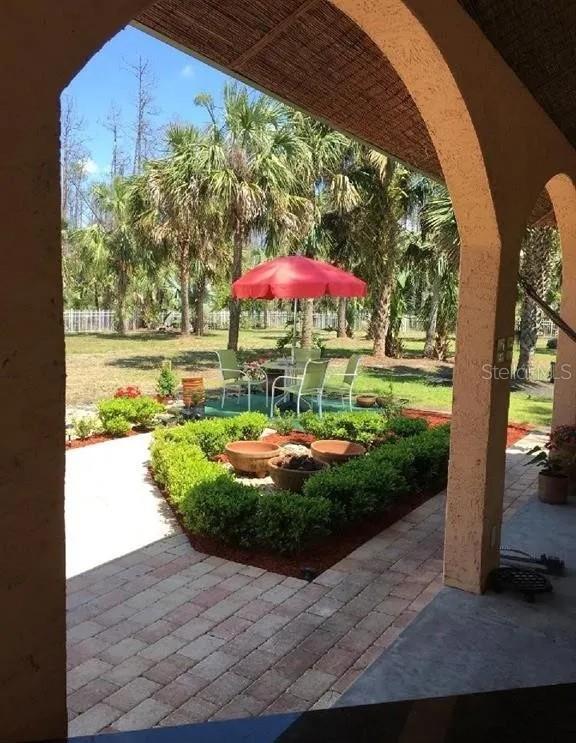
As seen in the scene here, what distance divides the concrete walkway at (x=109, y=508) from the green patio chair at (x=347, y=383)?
3.66 meters

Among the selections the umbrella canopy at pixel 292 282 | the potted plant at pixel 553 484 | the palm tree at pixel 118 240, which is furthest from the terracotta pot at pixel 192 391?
the palm tree at pixel 118 240

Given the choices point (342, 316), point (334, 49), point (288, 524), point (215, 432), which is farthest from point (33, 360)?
point (342, 316)

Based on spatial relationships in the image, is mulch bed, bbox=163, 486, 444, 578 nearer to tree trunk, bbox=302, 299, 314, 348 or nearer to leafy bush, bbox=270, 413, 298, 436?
leafy bush, bbox=270, 413, 298, 436

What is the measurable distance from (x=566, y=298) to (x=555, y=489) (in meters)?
1.82

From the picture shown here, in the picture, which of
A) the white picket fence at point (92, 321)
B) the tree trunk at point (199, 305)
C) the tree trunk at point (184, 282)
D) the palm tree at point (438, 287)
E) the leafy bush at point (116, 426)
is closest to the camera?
the leafy bush at point (116, 426)

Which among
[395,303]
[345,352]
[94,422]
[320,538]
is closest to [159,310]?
[345,352]

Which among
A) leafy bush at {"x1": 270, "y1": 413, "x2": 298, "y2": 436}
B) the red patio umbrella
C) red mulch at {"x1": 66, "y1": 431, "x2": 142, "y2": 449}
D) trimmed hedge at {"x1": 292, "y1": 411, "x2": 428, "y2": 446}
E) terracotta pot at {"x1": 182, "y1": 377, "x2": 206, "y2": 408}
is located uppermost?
the red patio umbrella

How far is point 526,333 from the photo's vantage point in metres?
13.6

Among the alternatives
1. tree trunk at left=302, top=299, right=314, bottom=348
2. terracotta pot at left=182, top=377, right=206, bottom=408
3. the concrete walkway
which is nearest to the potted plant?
the concrete walkway

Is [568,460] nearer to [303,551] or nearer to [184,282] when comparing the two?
[303,551]

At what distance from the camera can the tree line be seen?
13273mm

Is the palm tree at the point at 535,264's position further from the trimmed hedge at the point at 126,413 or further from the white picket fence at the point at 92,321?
the white picket fence at the point at 92,321

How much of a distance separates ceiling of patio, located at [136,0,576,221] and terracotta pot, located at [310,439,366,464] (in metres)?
3.40

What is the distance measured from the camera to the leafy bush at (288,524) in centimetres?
438
